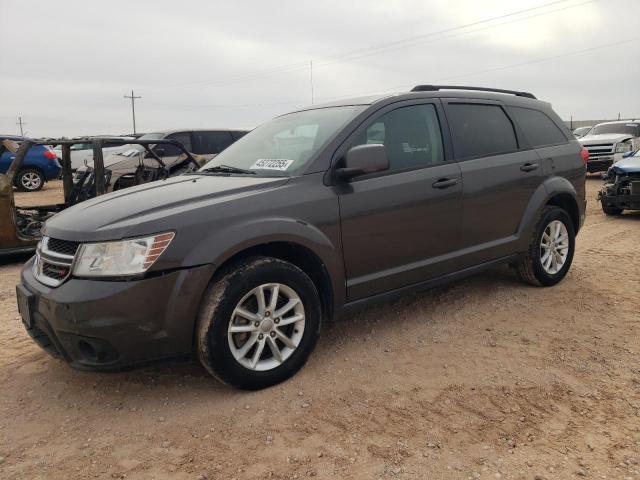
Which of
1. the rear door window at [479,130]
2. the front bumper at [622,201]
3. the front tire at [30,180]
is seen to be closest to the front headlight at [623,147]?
the front bumper at [622,201]

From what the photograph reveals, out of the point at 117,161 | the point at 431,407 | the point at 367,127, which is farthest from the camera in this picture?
the point at 117,161

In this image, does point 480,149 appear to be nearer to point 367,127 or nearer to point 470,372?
point 367,127

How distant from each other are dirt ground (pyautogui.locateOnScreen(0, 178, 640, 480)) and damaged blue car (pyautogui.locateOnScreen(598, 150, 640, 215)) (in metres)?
5.49

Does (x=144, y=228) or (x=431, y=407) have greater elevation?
(x=144, y=228)

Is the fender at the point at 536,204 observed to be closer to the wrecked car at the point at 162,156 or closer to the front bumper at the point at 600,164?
Answer: the wrecked car at the point at 162,156

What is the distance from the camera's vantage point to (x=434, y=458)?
243 cm

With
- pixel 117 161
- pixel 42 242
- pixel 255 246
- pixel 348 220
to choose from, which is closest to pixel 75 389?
pixel 42 242

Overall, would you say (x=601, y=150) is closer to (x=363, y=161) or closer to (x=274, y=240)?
(x=363, y=161)

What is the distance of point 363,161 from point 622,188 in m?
7.59

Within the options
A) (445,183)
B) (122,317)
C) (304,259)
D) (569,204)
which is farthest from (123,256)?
(569,204)

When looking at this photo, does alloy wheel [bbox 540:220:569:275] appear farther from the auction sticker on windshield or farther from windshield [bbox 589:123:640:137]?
windshield [bbox 589:123:640:137]

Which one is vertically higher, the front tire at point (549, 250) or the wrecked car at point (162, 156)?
the wrecked car at point (162, 156)

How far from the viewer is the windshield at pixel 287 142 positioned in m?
3.51

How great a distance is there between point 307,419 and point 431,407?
2.25 feet
